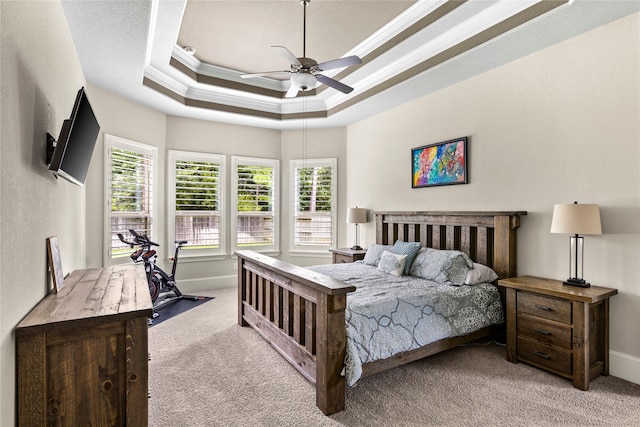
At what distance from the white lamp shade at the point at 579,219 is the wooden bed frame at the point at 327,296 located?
1.88ft

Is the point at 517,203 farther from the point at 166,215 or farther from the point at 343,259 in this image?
the point at 166,215

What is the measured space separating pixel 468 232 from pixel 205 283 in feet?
13.3

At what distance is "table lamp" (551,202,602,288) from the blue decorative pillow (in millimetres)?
1413

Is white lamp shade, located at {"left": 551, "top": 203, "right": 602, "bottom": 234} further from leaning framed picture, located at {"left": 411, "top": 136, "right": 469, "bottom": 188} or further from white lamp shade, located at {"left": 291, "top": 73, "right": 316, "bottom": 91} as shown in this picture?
white lamp shade, located at {"left": 291, "top": 73, "right": 316, "bottom": 91}

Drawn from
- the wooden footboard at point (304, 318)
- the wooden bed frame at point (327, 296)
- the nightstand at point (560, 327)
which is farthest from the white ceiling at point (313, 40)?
the wooden footboard at point (304, 318)

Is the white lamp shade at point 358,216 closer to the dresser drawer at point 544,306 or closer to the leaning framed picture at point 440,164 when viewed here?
the leaning framed picture at point 440,164

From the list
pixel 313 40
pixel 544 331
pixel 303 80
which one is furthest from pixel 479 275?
pixel 313 40

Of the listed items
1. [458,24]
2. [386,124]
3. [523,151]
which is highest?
[458,24]

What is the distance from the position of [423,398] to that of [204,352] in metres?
1.95

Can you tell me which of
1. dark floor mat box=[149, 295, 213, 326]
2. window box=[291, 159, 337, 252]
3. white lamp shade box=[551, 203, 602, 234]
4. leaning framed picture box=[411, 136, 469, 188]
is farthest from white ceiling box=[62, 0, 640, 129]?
dark floor mat box=[149, 295, 213, 326]

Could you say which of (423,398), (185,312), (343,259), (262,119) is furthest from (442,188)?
(185,312)

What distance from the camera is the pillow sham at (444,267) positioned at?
3.26 metres

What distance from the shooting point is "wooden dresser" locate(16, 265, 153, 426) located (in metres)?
1.44

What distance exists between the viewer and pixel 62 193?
254 centimetres
